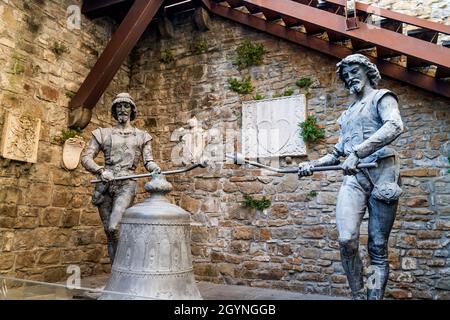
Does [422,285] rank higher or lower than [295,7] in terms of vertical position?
lower

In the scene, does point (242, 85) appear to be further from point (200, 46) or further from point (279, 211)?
point (279, 211)

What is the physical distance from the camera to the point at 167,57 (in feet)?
20.2

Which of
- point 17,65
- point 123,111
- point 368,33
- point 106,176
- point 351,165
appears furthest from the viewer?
point 17,65

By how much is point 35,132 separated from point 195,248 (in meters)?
2.55

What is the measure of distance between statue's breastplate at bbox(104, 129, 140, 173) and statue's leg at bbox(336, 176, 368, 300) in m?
2.01

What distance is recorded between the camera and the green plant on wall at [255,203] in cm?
505

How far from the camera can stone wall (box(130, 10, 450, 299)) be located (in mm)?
4242

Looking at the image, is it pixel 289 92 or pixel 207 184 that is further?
pixel 207 184

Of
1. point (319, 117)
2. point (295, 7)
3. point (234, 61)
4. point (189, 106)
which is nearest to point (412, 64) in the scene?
point (319, 117)

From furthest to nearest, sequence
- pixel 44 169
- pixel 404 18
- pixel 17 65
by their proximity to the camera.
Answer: pixel 44 169
pixel 17 65
pixel 404 18

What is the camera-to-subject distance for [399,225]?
4.34m

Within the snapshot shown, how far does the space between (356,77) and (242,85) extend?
280 centimetres

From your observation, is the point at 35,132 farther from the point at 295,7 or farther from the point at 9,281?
the point at 295,7

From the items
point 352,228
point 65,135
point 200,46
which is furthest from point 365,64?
point 65,135
